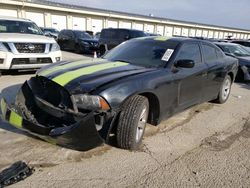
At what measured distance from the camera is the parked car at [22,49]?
7036 mm

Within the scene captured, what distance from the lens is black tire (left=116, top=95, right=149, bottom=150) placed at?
137 inches

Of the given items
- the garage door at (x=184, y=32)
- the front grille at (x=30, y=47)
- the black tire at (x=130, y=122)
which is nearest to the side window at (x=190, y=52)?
the black tire at (x=130, y=122)

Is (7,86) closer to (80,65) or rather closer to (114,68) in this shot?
(80,65)

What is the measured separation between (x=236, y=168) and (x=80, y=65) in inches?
102

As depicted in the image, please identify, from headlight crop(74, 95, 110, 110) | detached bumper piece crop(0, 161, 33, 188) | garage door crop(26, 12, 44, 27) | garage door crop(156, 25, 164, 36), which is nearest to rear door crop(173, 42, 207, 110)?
headlight crop(74, 95, 110, 110)

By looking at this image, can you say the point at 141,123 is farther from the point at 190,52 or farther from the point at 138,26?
the point at 138,26

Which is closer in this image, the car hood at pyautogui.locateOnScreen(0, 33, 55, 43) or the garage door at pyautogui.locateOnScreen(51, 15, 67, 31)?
the car hood at pyautogui.locateOnScreen(0, 33, 55, 43)

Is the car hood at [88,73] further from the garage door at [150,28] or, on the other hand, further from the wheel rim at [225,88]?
the garage door at [150,28]

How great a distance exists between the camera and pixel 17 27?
8.43 m

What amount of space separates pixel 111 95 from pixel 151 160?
1.00 metres

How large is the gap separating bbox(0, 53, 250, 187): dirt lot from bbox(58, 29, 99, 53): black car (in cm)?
1270

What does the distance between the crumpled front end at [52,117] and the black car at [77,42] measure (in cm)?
1285

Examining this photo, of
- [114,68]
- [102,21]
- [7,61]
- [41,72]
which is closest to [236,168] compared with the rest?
[114,68]

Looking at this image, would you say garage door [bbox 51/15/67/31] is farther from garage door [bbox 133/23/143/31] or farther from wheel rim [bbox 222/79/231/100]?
wheel rim [bbox 222/79/231/100]
